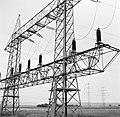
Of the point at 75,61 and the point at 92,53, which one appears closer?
the point at 92,53

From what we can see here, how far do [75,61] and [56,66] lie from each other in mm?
2955

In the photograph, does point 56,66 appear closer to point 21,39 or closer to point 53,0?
point 53,0

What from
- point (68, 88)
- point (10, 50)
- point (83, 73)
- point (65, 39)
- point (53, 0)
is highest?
point (53, 0)

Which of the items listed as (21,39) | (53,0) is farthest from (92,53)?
(21,39)

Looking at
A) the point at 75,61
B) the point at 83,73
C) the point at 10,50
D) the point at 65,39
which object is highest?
the point at 10,50

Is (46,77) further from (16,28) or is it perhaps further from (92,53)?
(16,28)

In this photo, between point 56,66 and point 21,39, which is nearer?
point 56,66

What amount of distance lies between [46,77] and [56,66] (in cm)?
276

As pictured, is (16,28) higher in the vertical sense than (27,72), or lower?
higher

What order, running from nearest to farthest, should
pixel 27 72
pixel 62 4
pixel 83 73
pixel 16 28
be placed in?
pixel 83 73, pixel 62 4, pixel 27 72, pixel 16 28

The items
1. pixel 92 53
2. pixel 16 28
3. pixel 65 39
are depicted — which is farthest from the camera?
pixel 16 28

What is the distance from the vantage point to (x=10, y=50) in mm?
29656

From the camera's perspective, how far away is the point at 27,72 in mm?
21844

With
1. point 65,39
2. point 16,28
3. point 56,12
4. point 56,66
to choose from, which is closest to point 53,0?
point 56,12
